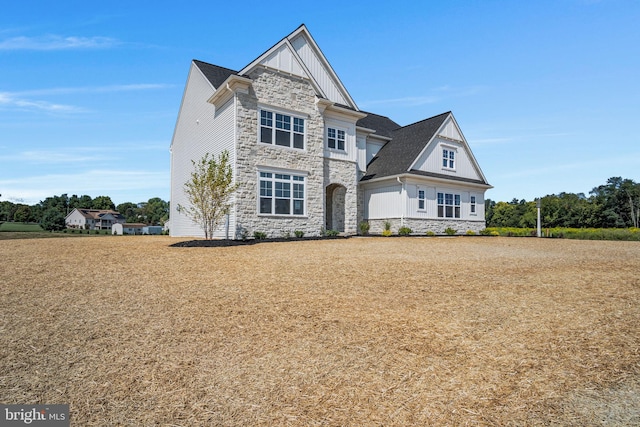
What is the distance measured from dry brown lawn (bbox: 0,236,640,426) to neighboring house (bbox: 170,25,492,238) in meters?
9.40

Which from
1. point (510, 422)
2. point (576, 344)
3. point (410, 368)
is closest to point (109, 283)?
point (410, 368)

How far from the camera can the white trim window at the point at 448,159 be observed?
82.8 feet

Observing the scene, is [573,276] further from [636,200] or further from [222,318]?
[636,200]

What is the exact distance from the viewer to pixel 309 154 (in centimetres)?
1906

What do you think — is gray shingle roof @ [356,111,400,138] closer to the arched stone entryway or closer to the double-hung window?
the double-hung window

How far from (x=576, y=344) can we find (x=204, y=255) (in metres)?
9.31

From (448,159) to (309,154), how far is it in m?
11.4

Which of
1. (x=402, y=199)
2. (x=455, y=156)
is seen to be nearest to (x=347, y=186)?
(x=402, y=199)

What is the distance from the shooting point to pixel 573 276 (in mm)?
8555

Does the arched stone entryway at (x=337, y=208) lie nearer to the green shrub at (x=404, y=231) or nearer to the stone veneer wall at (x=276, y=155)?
the stone veneer wall at (x=276, y=155)

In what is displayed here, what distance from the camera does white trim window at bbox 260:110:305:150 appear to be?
17.7m

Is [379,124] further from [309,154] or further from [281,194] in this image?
[281,194]

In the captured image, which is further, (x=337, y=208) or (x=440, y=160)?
(x=440, y=160)

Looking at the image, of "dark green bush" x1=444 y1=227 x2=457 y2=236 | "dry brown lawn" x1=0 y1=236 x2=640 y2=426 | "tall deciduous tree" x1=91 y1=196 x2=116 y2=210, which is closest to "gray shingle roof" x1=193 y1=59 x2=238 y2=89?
"dry brown lawn" x1=0 y1=236 x2=640 y2=426
